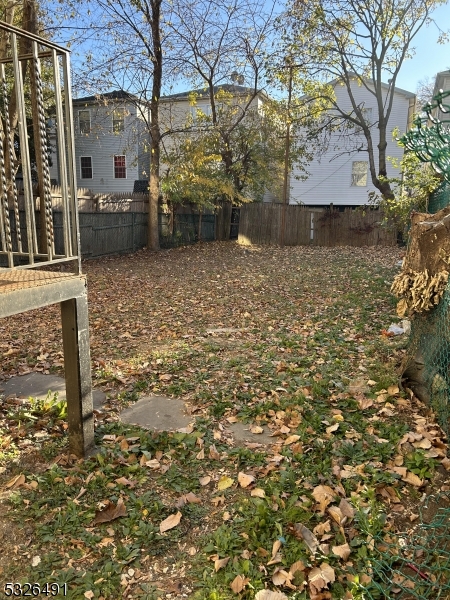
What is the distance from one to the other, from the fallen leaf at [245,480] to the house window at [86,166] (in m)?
27.3

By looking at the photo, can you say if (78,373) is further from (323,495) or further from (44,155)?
(323,495)

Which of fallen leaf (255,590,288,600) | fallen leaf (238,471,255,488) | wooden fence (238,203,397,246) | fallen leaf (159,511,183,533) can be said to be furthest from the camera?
wooden fence (238,203,397,246)

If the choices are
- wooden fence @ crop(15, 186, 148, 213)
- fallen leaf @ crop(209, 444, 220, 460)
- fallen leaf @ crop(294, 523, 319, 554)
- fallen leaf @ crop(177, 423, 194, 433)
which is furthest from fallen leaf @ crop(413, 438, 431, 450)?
wooden fence @ crop(15, 186, 148, 213)

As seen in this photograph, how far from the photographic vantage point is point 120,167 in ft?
87.8

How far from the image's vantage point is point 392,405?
11.7 ft

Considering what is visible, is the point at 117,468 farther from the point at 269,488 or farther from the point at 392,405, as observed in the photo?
the point at 392,405

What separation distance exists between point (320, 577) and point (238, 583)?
1.25ft

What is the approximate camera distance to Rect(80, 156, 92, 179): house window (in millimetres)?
27078

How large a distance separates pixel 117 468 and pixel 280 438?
1.18 meters

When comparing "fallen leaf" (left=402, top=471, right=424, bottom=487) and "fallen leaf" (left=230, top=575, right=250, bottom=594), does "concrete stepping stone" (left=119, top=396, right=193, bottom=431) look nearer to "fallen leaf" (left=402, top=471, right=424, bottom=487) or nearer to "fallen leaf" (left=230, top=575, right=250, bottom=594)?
"fallen leaf" (left=230, top=575, right=250, bottom=594)

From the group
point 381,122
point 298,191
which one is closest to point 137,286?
point 381,122

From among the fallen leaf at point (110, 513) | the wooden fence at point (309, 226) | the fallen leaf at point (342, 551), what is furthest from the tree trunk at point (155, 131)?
the fallen leaf at point (342, 551)

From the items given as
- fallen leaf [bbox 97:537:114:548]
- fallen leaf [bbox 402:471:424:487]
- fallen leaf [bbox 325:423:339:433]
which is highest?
fallen leaf [bbox 325:423:339:433]

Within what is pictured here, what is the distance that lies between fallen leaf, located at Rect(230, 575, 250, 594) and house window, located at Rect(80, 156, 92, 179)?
92.0ft
